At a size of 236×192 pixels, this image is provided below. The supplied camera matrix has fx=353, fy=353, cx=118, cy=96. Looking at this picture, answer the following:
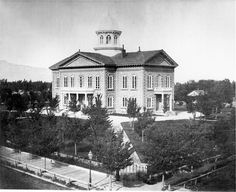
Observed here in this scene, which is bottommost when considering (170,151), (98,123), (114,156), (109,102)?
(114,156)

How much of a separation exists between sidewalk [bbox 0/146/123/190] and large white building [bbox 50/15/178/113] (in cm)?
1375

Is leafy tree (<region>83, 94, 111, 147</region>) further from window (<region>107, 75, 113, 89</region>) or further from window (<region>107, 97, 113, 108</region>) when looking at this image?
window (<region>107, 75, 113, 89</region>)

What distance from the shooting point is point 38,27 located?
18547mm

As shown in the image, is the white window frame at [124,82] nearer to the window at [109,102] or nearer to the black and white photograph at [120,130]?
the window at [109,102]

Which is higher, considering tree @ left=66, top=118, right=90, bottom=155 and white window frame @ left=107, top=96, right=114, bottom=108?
white window frame @ left=107, top=96, right=114, bottom=108

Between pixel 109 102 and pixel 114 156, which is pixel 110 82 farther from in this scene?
pixel 114 156

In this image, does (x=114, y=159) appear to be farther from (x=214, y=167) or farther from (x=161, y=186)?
(x=214, y=167)

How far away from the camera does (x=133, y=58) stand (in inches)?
1307

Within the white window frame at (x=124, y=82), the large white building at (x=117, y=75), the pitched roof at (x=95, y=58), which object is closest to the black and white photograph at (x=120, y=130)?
the large white building at (x=117, y=75)

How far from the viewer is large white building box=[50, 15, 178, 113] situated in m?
32.6

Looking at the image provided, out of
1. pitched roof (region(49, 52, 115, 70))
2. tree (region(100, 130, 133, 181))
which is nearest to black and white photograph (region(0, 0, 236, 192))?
tree (region(100, 130, 133, 181))

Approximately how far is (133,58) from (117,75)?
7.43 ft

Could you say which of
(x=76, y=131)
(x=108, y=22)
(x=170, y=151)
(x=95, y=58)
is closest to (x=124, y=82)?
(x=95, y=58)

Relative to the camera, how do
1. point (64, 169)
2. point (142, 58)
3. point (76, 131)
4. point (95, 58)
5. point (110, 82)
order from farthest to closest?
point (110, 82)
point (95, 58)
point (142, 58)
point (76, 131)
point (64, 169)
